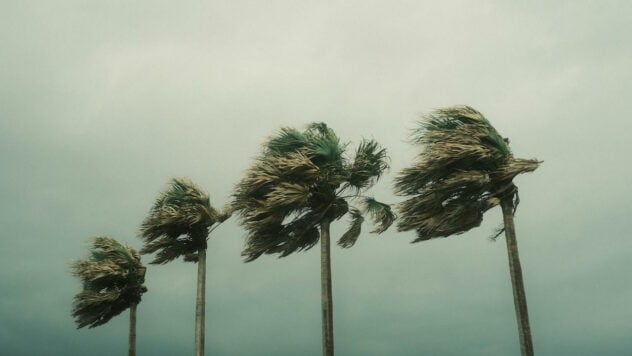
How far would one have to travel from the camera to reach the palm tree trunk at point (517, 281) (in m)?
13.4

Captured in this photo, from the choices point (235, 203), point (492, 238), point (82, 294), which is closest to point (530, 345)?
point (492, 238)

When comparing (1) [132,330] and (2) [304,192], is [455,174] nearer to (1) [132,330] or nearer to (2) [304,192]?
(2) [304,192]

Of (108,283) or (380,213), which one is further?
(108,283)

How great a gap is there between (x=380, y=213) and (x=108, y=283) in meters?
11.3

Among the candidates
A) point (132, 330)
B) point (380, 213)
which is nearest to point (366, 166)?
point (380, 213)

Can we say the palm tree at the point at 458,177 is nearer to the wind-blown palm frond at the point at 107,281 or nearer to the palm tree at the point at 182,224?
the palm tree at the point at 182,224

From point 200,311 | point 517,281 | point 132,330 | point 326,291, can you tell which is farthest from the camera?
point 132,330

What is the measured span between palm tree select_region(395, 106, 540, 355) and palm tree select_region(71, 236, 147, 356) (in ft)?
39.3

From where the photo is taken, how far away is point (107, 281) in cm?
2338

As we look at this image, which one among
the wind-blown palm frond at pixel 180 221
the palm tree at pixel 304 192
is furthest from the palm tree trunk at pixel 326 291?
the wind-blown palm frond at pixel 180 221

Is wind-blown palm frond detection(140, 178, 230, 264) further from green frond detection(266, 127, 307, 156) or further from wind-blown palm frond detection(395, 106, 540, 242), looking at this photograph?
wind-blown palm frond detection(395, 106, 540, 242)

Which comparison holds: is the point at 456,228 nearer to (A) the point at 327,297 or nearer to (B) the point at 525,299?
(B) the point at 525,299

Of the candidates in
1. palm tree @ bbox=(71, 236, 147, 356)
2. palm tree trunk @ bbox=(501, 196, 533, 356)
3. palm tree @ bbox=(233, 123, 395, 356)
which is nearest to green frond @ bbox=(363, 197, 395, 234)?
palm tree @ bbox=(233, 123, 395, 356)

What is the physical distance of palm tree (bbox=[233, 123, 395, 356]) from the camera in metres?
17.2
